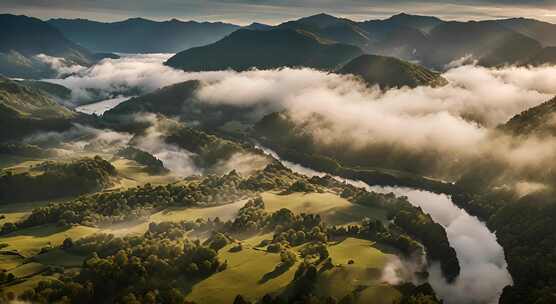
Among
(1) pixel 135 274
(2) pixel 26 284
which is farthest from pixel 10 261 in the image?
(1) pixel 135 274

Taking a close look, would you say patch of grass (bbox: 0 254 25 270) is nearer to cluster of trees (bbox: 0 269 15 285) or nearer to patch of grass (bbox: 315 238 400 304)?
cluster of trees (bbox: 0 269 15 285)

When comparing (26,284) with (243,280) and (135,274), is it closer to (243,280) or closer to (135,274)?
(135,274)

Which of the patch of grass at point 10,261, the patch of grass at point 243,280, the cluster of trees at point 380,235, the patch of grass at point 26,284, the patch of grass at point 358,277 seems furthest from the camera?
the cluster of trees at point 380,235

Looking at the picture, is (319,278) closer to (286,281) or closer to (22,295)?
(286,281)

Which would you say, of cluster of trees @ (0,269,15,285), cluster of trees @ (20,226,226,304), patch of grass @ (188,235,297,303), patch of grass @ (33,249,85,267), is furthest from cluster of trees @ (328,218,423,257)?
cluster of trees @ (0,269,15,285)

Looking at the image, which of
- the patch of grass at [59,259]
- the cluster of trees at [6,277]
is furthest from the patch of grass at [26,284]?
the patch of grass at [59,259]

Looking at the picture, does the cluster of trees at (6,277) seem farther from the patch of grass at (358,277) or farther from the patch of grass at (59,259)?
the patch of grass at (358,277)
